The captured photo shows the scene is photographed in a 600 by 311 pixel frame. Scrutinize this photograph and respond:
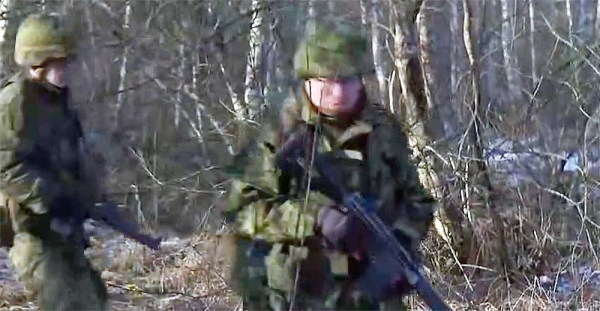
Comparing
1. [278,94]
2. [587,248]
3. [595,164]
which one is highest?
[278,94]

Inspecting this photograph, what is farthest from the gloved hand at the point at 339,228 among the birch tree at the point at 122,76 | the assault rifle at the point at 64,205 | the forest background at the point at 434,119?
the birch tree at the point at 122,76

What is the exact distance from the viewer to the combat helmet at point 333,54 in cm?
360

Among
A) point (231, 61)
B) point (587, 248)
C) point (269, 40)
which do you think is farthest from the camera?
point (231, 61)

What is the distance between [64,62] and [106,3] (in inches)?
220

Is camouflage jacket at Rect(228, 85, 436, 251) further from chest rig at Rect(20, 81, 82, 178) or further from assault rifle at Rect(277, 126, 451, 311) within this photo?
chest rig at Rect(20, 81, 82, 178)

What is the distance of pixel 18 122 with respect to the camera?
4.41 meters

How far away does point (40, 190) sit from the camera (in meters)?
4.43

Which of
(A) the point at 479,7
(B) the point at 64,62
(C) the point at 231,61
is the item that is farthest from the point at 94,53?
(B) the point at 64,62

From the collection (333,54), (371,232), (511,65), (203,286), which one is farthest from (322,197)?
(511,65)

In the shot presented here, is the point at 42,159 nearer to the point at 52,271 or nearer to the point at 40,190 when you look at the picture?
the point at 40,190

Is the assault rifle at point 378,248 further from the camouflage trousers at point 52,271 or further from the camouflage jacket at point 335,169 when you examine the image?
the camouflage trousers at point 52,271

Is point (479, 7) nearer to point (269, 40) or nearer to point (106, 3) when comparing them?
point (269, 40)

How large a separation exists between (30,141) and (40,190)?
204 millimetres

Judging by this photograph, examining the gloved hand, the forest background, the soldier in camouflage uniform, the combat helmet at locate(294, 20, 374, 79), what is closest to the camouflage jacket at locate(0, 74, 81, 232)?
the soldier in camouflage uniform
